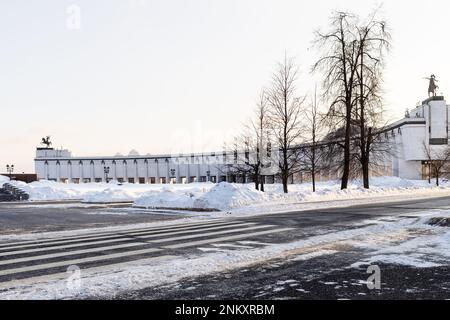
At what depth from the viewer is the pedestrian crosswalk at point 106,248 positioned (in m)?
8.35

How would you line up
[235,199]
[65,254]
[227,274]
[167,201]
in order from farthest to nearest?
[167,201] → [235,199] → [65,254] → [227,274]

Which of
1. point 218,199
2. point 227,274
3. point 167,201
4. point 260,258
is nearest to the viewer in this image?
point 227,274

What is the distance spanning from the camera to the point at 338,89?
115ft

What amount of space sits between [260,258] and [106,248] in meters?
4.10

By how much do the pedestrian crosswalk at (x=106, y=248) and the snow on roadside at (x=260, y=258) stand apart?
2.13ft

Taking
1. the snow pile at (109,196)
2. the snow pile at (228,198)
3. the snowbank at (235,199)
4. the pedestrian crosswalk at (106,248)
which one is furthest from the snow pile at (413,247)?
the snow pile at (109,196)

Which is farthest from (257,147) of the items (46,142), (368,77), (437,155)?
(46,142)

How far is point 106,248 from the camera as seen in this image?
10.8 meters

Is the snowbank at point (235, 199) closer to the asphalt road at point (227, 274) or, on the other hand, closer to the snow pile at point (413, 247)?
the asphalt road at point (227, 274)

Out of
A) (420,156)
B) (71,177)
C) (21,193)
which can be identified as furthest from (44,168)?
(420,156)

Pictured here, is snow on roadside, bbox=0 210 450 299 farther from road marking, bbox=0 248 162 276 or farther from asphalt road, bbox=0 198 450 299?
road marking, bbox=0 248 162 276

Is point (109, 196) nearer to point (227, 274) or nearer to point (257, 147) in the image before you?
point (257, 147)

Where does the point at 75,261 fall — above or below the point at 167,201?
above
